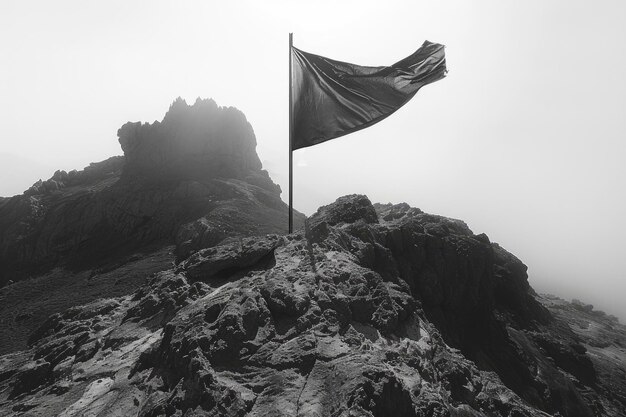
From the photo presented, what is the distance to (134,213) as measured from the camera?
132 ft

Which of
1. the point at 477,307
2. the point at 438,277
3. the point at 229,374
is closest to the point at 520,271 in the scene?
the point at 477,307

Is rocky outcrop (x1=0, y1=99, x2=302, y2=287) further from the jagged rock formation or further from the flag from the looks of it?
the flag

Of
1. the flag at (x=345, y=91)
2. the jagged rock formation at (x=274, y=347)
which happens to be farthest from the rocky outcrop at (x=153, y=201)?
the flag at (x=345, y=91)

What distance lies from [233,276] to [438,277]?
889 cm

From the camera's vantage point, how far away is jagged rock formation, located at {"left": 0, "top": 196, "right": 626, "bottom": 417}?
518cm

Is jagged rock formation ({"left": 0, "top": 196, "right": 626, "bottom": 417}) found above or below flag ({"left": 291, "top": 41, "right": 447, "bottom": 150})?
below

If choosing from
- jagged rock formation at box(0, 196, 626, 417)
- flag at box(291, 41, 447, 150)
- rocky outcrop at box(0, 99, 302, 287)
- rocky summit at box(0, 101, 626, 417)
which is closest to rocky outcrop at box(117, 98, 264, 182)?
rocky outcrop at box(0, 99, 302, 287)

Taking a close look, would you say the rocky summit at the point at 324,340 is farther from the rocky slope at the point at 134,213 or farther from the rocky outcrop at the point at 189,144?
the rocky outcrop at the point at 189,144

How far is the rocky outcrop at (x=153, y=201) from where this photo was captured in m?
36.0

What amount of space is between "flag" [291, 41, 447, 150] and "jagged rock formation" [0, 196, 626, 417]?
2.86 m

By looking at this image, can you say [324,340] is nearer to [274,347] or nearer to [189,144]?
[274,347]

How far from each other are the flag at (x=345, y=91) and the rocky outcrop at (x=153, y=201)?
22241 millimetres

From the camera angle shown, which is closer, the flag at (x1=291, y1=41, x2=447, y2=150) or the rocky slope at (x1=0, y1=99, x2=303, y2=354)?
the flag at (x1=291, y1=41, x2=447, y2=150)

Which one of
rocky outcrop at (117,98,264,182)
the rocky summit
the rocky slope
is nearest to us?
the rocky summit
